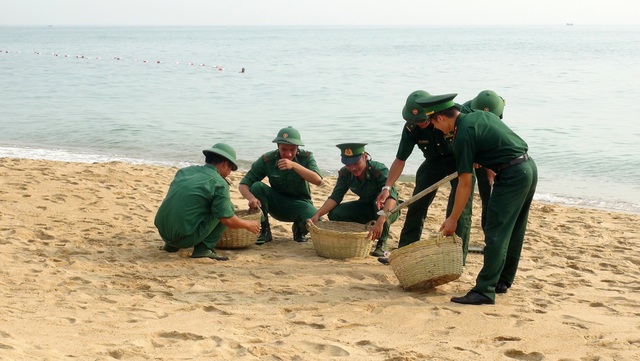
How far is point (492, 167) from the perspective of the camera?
234 inches

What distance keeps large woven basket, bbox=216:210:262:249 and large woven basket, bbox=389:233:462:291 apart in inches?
70.3

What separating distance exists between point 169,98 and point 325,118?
771cm

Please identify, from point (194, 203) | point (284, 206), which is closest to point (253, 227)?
point (194, 203)

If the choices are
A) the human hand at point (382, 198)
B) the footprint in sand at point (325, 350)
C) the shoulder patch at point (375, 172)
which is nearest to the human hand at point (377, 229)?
the human hand at point (382, 198)

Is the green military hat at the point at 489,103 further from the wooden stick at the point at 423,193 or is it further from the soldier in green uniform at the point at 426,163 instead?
the wooden stick at the point at 423,193

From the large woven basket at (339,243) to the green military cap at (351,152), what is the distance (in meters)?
0.63

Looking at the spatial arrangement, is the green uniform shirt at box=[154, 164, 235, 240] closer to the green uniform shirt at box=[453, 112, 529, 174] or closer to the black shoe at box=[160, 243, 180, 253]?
the black shoe at box=[160, 243, 180, 253]

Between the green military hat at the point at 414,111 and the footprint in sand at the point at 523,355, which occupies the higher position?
the green military hat at the point at 414,111

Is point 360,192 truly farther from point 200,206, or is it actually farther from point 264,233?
point 200,206

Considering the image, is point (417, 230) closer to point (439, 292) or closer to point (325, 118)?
point (439, 292)

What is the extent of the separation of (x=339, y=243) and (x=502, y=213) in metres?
1.79

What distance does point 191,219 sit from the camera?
278 inches

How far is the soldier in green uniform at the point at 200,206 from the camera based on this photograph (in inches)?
274

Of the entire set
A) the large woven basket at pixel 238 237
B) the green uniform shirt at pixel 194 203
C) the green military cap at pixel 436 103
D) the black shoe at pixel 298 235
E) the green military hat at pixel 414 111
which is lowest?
the black shoe at pixel 298 235
